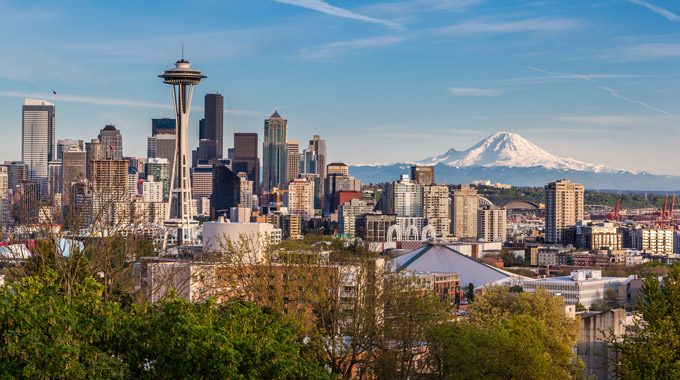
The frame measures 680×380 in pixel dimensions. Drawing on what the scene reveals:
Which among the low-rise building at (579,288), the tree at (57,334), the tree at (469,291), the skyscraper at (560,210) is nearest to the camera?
the tree at (57,334)

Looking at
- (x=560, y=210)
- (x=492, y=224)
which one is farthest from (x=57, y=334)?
(x=492, y=224)

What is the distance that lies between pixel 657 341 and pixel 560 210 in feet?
460

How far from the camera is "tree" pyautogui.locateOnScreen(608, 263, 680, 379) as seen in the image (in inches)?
707

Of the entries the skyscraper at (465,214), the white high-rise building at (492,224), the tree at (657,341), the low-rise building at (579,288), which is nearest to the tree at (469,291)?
the low-rise building at (579,288)

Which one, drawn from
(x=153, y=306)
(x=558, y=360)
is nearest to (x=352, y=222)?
(x=558, y=360)

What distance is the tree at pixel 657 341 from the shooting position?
1797 centimetres

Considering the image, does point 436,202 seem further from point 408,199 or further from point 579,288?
point 579,288

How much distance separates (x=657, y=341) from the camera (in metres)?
18.3

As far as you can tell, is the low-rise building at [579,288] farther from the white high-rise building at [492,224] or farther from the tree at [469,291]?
the white high-rise building at [492,224]

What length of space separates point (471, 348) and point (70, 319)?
1088cm

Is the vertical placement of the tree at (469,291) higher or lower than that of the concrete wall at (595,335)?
lower

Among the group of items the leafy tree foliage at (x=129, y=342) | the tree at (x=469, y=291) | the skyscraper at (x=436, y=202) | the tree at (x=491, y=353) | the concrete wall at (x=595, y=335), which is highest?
the skyscraper at (x=436, y=202)

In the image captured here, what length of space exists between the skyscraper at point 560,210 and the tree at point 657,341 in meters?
133

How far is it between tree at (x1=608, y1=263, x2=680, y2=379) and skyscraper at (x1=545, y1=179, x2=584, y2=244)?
133 meters
